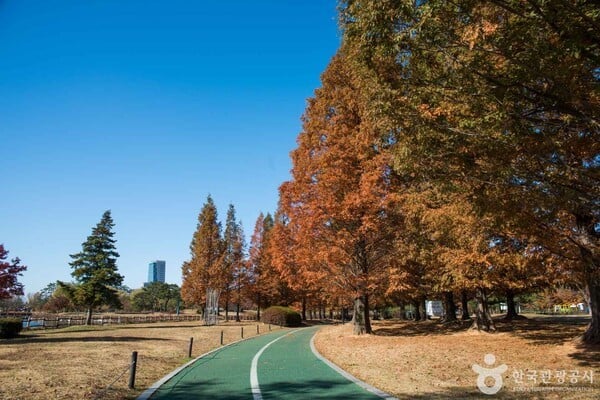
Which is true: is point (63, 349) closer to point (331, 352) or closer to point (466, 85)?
point (331, 352)

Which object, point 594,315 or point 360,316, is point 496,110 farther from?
point 360,316

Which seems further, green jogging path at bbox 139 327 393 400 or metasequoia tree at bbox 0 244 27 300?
metasequoia tree at bbox 0 244 27 300

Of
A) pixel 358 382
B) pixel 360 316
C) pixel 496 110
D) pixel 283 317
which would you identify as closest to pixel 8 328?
pixel 360 316

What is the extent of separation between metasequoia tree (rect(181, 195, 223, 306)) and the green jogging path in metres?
30.3

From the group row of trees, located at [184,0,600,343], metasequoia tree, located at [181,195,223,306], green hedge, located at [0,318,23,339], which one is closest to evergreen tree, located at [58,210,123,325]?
metasequoia tree, located at [181,195,223,306]

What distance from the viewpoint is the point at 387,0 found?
6254mm

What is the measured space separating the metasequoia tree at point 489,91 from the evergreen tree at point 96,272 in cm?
4116

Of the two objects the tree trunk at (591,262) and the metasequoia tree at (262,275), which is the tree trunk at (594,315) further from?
the metasequoia tree at (262,275)

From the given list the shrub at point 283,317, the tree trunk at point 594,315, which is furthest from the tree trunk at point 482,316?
the shrub at point 283,317

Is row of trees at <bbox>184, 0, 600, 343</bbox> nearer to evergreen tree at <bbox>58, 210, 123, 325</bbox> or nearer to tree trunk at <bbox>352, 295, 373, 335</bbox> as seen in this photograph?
tree trunk at <bbox>352, 295, 373, 335</bbox>

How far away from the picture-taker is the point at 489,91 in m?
6.49

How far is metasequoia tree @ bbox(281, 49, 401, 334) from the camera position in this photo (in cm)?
1791

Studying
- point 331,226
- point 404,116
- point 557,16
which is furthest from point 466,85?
point 331,226

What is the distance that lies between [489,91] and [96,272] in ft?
144
